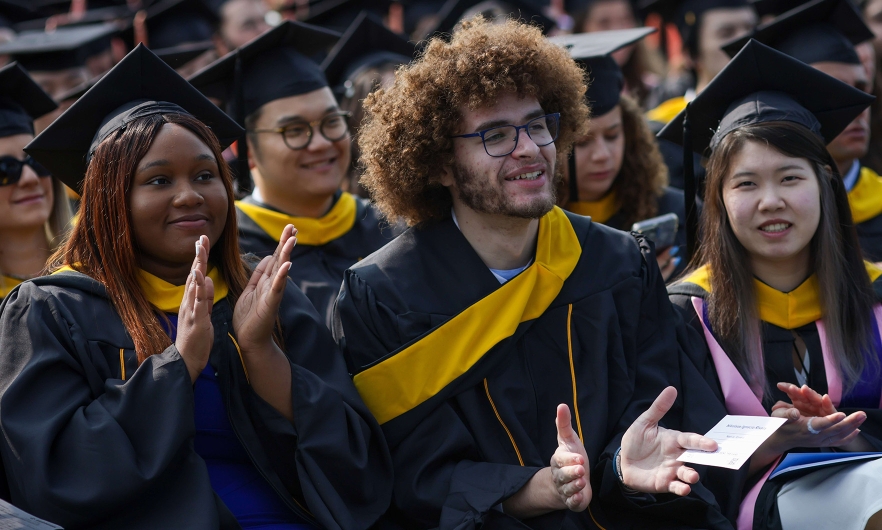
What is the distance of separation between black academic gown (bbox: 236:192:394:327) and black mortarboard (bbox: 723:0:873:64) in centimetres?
204

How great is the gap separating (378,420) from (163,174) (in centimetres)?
105

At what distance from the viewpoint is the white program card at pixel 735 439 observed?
261 centimetres

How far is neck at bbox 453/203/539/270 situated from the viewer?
3.33 m

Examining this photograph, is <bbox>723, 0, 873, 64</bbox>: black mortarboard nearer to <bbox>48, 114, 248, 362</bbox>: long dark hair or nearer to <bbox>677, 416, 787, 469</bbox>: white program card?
<bbox>677, 416, 787, 469</bbox>: white program card

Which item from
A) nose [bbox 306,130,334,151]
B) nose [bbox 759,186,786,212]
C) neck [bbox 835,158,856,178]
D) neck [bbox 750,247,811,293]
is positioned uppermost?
nose [bbox 306,130,334,151]

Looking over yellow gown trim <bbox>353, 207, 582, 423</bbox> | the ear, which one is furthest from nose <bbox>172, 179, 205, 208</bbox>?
the ear

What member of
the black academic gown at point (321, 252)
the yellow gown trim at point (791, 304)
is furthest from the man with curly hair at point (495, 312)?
the black academic gown at point (321, 252)

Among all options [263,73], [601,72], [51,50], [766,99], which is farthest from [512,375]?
[51,50]

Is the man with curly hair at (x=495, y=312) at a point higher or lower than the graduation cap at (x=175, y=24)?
lower

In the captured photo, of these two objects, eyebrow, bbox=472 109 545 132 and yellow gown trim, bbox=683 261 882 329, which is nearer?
eyebrow, bbox=472 109 545 132

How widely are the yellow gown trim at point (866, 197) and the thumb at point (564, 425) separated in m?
2.66

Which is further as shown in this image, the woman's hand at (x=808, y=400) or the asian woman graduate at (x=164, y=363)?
the woman's hand at (x=808, y=400)

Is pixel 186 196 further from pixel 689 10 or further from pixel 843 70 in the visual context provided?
pixel 689 10

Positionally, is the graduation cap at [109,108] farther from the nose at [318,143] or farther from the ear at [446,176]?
the nose at [318,143]
